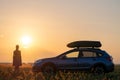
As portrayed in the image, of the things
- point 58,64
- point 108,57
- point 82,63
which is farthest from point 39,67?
point 108,57

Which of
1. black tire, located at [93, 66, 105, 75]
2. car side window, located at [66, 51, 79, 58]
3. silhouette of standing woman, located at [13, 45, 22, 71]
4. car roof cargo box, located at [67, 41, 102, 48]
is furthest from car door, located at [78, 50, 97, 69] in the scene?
silhouette of standing woman, located at [13, 45, 22, 71]

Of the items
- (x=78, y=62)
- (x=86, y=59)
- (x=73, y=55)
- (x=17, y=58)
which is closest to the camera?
(x=78, y=62)

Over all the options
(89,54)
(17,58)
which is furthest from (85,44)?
(17,58)

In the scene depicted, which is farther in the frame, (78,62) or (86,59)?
(86,59)

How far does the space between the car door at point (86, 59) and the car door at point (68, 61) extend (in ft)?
0.93

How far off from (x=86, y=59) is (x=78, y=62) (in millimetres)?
512

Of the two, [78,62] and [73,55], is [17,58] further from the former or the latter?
[78,62]

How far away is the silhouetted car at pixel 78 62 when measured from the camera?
2211 cm

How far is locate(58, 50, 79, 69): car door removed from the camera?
22094 millimetres

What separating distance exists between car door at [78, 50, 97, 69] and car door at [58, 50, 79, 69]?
284 millimetres

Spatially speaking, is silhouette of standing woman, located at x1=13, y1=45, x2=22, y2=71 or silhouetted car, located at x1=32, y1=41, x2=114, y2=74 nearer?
silhouetted car, located at x1=32, y1=41, x2=114, y2=74

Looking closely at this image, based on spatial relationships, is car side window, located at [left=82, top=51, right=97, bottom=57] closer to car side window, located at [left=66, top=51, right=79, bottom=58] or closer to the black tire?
car side window, located at [left=66, top=51, right=79, bottom=58]

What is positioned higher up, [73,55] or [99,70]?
[73,55]

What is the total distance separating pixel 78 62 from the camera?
22.1m
